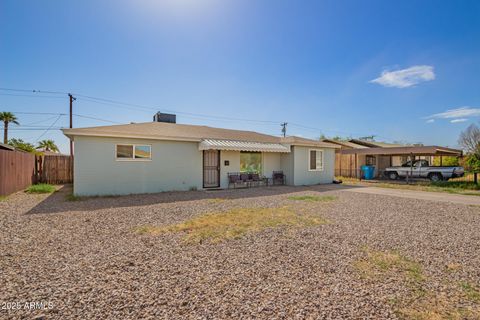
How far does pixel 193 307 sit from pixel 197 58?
14.7 m

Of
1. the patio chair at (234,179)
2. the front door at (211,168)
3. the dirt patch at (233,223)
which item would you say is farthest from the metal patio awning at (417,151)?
the dirt patch at (233,223)

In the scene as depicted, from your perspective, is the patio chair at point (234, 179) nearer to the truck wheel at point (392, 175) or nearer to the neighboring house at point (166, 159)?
the neighboring house at point (166, 159)

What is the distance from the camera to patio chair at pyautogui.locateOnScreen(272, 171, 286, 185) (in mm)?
16859

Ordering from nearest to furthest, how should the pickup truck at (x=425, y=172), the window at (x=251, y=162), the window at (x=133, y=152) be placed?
the window at (x=133, y=152), the window at (x=251, y=162), the pickup truck at (x=425, y=172)

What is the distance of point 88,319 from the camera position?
8.20 ft

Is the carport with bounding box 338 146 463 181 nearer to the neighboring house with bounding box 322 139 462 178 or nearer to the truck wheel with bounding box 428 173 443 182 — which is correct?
the neighboring house with bounding box 322 139 462 178

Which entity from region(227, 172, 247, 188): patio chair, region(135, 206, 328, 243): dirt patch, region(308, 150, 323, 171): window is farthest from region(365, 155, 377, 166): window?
region(135, 206, 328, 243): dirt patch

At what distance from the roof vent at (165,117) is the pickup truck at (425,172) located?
20066 mm

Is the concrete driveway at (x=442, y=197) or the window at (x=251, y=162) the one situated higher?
the window at (x=251, y=162)

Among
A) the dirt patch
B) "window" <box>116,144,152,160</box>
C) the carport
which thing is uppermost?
the carport

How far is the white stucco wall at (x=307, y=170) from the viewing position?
16909 mm

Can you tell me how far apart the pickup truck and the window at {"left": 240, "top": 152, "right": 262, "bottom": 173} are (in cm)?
1272

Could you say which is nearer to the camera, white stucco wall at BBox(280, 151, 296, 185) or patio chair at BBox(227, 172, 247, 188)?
patio chair at BBox(227, 172, 247, 188)

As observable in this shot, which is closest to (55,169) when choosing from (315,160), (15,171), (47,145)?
(15,171)
